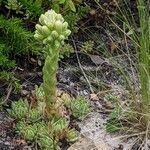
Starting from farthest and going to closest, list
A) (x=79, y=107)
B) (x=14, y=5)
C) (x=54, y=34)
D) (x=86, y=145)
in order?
(x=14, y=5) < (x=79, y=107) < (x=86, y=145) < (x=54, y=34)

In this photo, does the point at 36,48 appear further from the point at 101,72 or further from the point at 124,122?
the point at 124,122

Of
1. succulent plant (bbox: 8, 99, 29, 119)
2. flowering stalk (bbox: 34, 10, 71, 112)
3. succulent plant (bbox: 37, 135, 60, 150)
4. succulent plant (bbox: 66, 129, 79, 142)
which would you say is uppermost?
flowering stalk (bbox: 34, 10, 71, 112)

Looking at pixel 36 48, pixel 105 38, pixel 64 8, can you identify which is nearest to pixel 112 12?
pixel 105 38

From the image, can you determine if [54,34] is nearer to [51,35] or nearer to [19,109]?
[51,35]

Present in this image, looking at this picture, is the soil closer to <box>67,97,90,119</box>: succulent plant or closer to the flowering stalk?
<box>67,97,90,119</box>: succulent plant

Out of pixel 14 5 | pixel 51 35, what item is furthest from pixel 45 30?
pixel 14 5

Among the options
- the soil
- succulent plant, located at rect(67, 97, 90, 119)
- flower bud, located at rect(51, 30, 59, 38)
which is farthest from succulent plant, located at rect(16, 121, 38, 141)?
flower bud, located at rect(51, 30, 59, 38)
